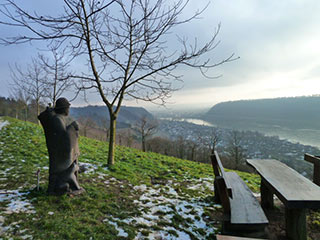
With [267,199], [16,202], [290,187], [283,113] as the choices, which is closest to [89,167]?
[16,202]

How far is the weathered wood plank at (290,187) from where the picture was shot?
223 cm

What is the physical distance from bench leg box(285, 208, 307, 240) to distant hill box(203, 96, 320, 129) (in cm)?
→ 7234

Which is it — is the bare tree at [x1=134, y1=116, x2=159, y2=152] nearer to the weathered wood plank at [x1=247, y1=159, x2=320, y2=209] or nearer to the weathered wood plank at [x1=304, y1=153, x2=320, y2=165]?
the weathered wood plank at [x1=304, y1=153, x2=320, y2=165]

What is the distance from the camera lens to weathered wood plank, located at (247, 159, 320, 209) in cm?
223

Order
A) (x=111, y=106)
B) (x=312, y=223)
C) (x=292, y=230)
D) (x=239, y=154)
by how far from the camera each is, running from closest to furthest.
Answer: (x=292, y=230) → (x=312, y=223) → (x=111, y=106) → (x=239, y=154)

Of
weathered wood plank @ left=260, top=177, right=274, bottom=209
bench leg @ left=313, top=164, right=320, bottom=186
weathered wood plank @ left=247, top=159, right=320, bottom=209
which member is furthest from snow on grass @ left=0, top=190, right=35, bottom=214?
bench leg @ left=313, top=164, right=320, bottom=186

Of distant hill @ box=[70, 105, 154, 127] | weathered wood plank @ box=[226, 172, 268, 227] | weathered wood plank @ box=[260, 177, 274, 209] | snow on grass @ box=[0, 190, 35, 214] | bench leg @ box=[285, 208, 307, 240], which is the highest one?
distant hill @ box=[70, 105, 154, 127]

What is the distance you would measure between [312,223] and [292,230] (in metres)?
1.22

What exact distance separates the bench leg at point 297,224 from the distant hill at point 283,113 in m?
72.3

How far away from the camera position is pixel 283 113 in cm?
7606

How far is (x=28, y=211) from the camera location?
9.02ft

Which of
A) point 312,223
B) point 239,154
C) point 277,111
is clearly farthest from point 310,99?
point 312,223

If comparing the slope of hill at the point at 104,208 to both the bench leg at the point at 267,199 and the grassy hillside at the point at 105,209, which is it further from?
the bench leg at the point at 267,199

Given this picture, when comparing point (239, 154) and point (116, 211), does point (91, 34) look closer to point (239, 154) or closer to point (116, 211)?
point (116, 211)
